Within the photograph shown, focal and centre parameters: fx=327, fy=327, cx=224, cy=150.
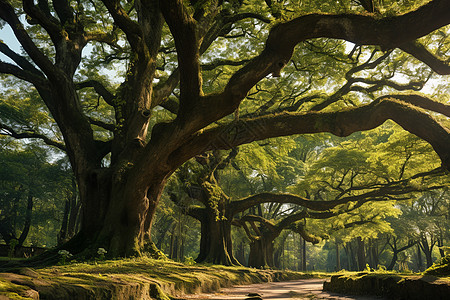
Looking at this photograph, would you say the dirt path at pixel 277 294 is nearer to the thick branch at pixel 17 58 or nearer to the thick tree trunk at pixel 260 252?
the thick branch at pixel 17 58

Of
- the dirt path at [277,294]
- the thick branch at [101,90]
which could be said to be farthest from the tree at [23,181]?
the dirt path at [277,294]

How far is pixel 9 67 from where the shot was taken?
1012cm

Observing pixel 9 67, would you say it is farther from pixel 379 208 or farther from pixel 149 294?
pixel 379 208

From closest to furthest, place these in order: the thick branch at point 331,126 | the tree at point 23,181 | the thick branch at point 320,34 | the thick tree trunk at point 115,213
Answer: the thick branch at point 320,34 → the thick branch at point 331,126 → the thick tree trunk at point 115,213 → the tree at point 23,181

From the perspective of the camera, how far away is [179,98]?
871 cm

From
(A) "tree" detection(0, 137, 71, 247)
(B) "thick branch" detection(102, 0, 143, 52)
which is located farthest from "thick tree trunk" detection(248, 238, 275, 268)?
(B) "thick branch" detection(102, 0, 143, 52)

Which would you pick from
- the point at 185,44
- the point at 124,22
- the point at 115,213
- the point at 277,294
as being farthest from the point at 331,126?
the point at 124,22

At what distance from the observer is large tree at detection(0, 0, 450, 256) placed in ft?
20.2

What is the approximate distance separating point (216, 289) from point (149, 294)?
456cm

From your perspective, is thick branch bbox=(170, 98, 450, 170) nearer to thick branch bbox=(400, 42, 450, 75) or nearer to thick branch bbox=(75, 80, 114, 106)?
thick branch bbox=(400, 42, 450, 75)

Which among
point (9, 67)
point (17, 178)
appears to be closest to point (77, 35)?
point (9, 67)

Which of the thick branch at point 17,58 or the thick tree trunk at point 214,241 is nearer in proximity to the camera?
the thick branch at point 17,58

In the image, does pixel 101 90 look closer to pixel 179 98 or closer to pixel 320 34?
pixel 179 98

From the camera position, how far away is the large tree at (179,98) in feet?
20.2
